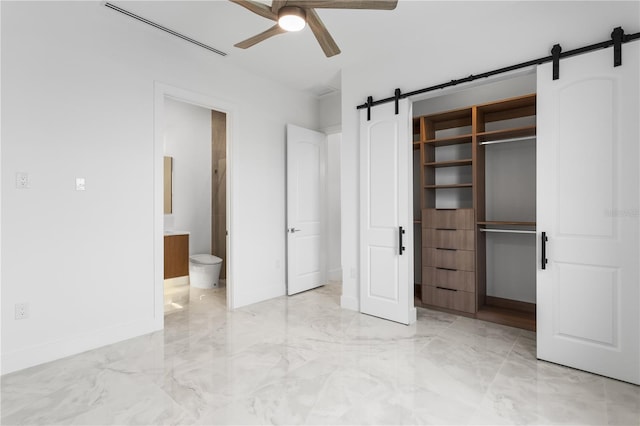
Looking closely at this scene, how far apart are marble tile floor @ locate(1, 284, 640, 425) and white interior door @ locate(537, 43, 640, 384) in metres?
0.25

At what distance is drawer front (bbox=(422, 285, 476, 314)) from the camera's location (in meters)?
3.62

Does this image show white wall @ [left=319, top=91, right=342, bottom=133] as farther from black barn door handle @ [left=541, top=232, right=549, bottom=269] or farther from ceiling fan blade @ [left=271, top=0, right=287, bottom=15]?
black barn door handle @ [left=541, top=232, right=549, bottom=269]

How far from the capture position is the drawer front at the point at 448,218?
11.9ft

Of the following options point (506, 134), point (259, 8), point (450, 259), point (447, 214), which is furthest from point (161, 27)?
point (450, 259)

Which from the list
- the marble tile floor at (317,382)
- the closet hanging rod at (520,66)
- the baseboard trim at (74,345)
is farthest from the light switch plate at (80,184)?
the closet hanging rod at (520,66)

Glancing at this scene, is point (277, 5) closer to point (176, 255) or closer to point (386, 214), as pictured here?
point (386, 214)

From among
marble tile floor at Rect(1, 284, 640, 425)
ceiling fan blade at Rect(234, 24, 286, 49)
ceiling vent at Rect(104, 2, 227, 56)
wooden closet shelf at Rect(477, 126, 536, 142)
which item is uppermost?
ceiling vent at Rect(104, 2, 227, 56)

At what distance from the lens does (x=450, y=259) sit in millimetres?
3758

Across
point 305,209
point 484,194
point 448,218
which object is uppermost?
point 484,194

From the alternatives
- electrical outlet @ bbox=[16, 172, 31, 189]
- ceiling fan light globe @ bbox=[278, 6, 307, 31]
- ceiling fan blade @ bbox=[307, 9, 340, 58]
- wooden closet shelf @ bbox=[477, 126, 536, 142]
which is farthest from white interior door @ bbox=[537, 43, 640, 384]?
electrical outlet @ bbox=[16, 172, 31, 189]

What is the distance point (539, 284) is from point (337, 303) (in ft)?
7.44

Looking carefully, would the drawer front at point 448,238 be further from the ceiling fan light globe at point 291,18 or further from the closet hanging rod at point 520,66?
the ceiling fan light globe at point 291,18

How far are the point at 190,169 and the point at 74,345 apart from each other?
327cm

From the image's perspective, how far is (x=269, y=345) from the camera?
292cm
